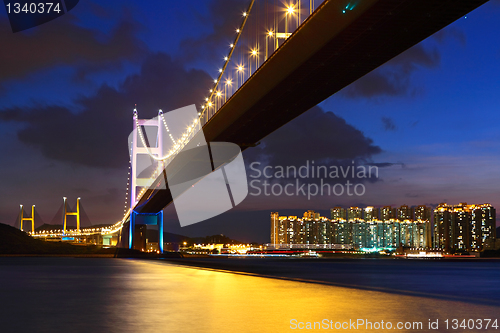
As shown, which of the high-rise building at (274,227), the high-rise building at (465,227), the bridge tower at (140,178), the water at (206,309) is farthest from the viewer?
the high-rise building at (274,227)

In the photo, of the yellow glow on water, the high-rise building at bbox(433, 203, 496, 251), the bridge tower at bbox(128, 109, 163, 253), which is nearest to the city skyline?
the high-rise building at bbox(433, 203, 496, 251)

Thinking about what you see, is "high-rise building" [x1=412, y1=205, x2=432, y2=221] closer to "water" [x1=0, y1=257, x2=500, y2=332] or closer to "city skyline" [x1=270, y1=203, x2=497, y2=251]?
"city skyline" [x1=270, y1=203, x2=497, y2=251]

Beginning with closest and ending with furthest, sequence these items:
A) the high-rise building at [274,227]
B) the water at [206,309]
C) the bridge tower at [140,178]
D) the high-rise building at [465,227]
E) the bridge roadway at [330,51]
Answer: the water at [206,309]
the bridge roadway at [330,51]
the bridge tower at [140,178]
the high-rise building at [465,227]
the high-rise building at [274,227]

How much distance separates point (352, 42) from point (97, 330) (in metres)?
9.19

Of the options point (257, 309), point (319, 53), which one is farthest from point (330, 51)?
point (257, 309)

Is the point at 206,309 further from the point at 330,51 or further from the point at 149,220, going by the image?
the point at 149,220

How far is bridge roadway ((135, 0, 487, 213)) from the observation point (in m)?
11.3

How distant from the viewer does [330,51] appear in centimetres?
1376

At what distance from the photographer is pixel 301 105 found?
1934 centimetres

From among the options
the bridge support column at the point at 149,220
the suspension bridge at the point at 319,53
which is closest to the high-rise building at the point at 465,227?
the bridge support column at the point at 149,220

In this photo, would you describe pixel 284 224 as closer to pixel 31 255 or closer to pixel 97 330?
pixel 31 255

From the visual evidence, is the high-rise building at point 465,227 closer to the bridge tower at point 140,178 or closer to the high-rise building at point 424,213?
the high-rise building at point 424,213

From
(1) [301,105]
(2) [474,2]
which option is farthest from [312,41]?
(1) [301,105]

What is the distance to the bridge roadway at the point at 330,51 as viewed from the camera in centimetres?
1128
